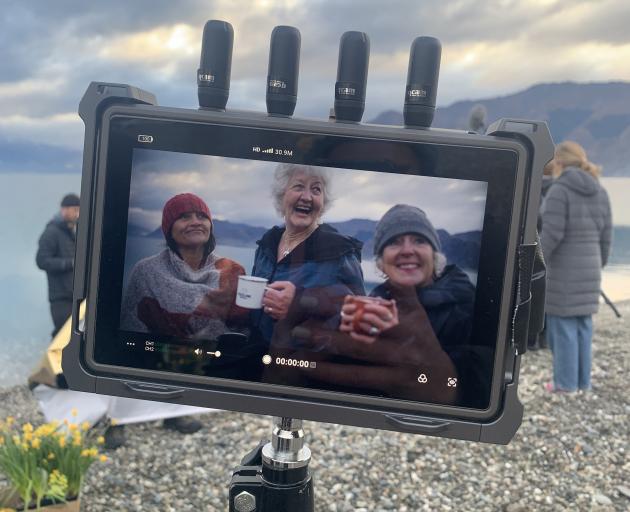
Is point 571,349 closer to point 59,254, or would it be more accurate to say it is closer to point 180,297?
point 59,254

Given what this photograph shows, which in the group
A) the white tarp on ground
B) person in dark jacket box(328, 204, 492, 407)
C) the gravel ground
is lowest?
the gravel ground

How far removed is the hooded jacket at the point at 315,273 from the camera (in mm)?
1460

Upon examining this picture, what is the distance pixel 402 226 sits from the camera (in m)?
1.47

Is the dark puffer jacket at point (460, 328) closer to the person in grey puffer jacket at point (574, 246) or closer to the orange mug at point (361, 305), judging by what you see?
the orange mug at point (361, 305)

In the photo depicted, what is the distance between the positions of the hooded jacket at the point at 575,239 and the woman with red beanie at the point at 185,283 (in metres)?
3.94

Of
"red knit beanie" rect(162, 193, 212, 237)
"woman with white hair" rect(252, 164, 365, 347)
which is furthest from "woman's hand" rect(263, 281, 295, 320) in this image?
"red knit beanie" rect(162, 193, 212, 237)

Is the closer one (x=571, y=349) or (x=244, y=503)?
(x=244, y=503)

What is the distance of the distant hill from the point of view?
143 centimetres

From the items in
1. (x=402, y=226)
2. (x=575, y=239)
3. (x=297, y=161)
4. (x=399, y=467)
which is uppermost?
(x=575, y=239)

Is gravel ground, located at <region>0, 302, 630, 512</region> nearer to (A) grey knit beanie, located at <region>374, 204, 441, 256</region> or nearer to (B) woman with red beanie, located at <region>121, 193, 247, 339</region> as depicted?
(B) woman with red beanie, located at <region>121, 193, 247, 339</region>

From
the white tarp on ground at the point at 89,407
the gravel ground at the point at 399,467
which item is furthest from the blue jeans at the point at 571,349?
the white tarp on ground at the point at 89,407

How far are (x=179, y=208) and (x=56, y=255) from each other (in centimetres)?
455

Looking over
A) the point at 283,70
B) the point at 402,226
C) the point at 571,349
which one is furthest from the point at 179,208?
the point at 571,349

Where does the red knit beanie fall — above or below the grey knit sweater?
above
